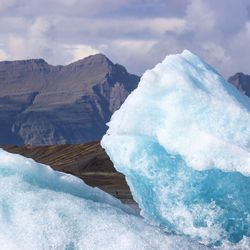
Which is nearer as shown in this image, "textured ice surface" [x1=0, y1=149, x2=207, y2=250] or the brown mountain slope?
"textured ice surface" [x1=0, y1=149, x2=207, y2=250]

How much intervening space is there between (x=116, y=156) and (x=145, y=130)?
190 cm

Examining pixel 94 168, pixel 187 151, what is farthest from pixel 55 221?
pixel 94 168

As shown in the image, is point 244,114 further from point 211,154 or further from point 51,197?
point 51,197

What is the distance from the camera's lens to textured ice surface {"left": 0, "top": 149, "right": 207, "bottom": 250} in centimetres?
1761

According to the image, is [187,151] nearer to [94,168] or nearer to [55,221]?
[55,221]

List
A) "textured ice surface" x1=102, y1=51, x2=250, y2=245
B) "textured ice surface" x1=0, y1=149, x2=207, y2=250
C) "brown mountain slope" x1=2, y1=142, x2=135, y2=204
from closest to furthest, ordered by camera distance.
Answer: "textured ice surface" x1=0, y1=149, x2=207, y2=250
"textured ice surface" x1=102, y1=51, x2=250, y2=245
"brown mountain slope" x1=2, y1=142, x2=135, y2=204

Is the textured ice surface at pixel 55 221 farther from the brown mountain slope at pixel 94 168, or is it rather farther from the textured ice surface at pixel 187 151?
the brown mountain slope at pixel 94 168

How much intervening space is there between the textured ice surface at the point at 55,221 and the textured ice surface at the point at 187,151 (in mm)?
4772

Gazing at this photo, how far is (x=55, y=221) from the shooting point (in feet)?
59.0

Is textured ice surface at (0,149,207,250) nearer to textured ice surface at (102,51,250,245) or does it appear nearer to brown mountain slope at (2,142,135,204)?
textured ice surface at (102,51,250,245)

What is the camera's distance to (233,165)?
2248cm

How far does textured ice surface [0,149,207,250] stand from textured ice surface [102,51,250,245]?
15.7ft

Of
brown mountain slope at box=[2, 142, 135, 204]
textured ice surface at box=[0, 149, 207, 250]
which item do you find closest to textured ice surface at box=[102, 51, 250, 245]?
textured ice surface at box=[0, 149, 207, 250]

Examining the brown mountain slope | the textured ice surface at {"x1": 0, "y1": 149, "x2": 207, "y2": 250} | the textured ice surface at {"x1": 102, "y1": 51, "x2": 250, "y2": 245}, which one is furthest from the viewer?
the brown mountain slope
